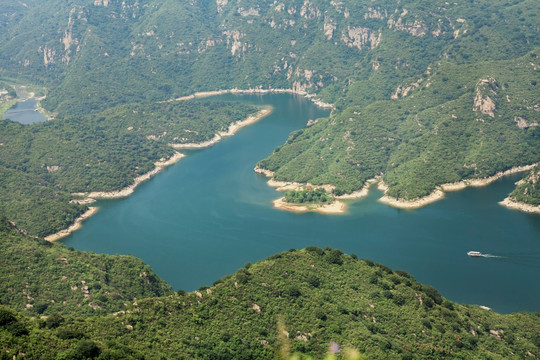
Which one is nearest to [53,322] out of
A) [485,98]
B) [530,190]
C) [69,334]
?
[69,334]

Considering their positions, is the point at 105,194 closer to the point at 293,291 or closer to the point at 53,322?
the point at 293,291

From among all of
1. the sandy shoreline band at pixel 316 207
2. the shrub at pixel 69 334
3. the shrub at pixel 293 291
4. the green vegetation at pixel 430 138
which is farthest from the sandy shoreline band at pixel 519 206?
the shrub at pixel 69 334

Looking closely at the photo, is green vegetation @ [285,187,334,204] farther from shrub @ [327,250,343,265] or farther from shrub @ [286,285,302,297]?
shrub @ [286,285,302,297]

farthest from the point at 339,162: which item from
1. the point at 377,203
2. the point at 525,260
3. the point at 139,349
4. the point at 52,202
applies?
the point at 139,349

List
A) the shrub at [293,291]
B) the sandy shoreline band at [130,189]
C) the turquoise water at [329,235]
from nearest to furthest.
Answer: the shrub at [293,291], the turquoise water at [329,235], the sandy shoreline band at [130,189]

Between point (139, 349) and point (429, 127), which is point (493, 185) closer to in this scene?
point (429, 127)

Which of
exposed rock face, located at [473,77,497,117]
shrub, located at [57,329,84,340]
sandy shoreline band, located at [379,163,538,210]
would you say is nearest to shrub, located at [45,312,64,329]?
shrub, located at [57,329,84,340]

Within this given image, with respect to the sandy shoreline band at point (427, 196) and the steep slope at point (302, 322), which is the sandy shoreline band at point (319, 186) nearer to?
the sandy shoreline band at point (427, 196)
